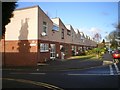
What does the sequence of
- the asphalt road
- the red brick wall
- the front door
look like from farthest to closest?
the front door
the red brick wall
the asphalt road

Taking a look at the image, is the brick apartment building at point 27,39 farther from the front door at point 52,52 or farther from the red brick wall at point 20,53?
the front door at point 52,52

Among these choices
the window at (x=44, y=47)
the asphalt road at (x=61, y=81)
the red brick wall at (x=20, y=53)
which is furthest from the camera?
the window at (x=44, y=47)

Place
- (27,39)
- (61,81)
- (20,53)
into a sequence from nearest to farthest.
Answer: (61,81) < (27,39) < (20,53)

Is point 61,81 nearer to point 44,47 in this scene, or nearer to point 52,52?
point 44,47

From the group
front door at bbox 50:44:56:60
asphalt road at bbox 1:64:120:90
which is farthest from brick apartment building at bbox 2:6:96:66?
asphalt road at bbox 1:64:120:90

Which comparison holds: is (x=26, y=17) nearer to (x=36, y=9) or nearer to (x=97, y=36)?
(x=36, y=9)

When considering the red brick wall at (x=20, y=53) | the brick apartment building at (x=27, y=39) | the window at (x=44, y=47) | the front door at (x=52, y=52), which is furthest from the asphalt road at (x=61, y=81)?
the front door at (x=52, y=52)

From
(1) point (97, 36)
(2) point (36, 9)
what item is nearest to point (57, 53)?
(2) point (36, 9)

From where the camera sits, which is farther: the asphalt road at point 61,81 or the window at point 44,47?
the window at point 44,47

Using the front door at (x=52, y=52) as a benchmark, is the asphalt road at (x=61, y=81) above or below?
below

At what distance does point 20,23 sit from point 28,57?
14.5ft

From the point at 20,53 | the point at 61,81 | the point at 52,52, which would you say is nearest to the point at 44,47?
the point at 20,53

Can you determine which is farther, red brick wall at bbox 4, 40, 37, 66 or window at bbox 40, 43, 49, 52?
window at bbox 40, 43, 49, 52

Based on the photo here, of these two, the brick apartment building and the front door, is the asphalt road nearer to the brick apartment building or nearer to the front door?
the brick apartment building
